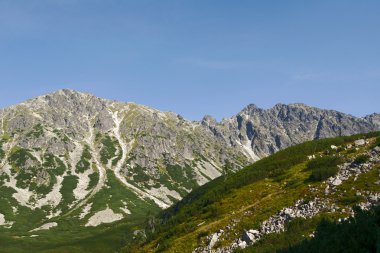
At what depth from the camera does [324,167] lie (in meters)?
74.1

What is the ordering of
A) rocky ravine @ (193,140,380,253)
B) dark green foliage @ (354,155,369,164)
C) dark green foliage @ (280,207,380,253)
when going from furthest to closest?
dark green foliage @ (354,155,369,164) → rocky ravine @ (193,140,380,253) → dark green foliage @ (280,207,380,253)

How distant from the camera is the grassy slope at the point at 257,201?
5969cm

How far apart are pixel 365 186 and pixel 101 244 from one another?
13086 centimetres

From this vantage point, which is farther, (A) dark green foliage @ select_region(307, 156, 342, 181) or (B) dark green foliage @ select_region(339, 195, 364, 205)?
(A) dark green foliage @ select_region(307, 156, 342, 181)

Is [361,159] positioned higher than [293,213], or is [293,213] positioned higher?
[361,159]

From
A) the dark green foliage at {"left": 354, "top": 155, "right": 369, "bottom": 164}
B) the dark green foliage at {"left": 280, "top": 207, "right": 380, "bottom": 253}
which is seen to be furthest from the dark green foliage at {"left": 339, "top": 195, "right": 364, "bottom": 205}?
the dark green foliage at {"left": 280, "top": 207, "right": 380, "bottom": 253}

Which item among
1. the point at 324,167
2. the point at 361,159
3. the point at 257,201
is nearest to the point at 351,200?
the point at 361,159

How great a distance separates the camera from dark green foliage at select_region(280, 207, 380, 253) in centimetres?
2253

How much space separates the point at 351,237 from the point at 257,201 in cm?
5157

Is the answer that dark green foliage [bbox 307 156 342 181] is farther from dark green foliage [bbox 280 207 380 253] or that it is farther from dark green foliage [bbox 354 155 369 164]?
dark green foliage [bbox 280 207 380 253]

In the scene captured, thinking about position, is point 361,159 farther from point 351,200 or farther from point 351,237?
point 351,237

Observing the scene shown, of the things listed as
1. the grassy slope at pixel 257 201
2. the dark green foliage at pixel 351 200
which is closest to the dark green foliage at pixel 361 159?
the grassy slope at pixel 257 201

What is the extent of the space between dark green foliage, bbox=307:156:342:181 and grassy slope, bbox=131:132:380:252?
1492mm

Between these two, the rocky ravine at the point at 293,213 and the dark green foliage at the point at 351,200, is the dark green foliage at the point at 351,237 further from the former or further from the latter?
the dark green foliage at the point at 351,200
